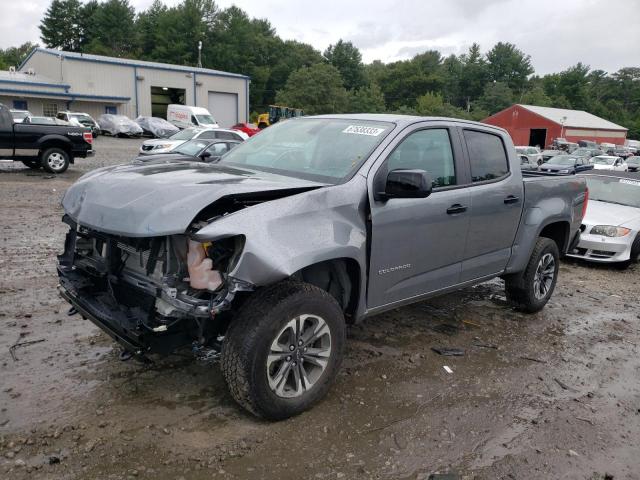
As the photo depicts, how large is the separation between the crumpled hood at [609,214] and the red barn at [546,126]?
52.4 m

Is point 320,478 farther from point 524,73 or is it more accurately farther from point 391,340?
point 524,73

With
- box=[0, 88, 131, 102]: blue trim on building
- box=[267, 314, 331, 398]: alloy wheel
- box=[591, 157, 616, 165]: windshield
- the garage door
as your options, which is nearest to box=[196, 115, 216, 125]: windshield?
box=[0, 88, 131, 102]: blue trim on building

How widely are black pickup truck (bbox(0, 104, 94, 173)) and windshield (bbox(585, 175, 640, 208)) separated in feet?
42.1

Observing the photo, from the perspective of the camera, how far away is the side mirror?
354 centimetres

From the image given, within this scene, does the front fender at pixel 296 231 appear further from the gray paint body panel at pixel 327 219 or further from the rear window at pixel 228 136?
the rear window at pixel 228 136

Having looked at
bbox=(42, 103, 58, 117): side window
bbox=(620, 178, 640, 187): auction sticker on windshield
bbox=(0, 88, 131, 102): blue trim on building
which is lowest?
bbox=(620, 178, 640, 187): auction sticker on windshield

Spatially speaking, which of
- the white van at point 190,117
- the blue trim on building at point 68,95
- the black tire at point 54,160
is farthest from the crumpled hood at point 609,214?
the blue trim on building at point 68,95

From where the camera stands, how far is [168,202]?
3033 millimetres

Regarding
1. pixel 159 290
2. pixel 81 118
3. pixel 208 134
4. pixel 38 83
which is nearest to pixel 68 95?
pixel 38 83

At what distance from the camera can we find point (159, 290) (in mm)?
3088

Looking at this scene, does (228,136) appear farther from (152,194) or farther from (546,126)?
(546,126)

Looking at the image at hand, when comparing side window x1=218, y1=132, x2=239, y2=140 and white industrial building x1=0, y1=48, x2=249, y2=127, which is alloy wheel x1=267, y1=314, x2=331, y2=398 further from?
white industrial building x1=0, y1=48, x2=249, y2=127

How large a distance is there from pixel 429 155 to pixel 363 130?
23.0 inches

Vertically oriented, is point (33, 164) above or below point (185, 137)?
below
